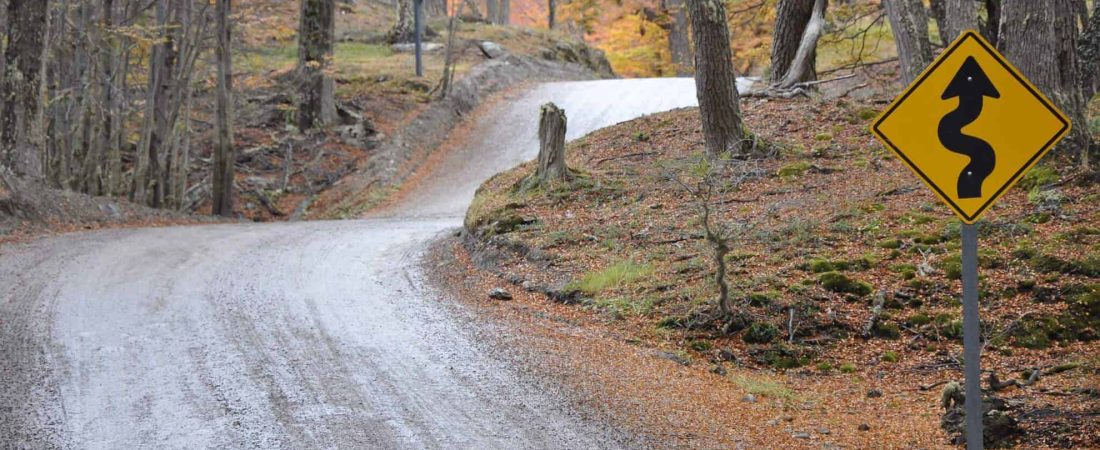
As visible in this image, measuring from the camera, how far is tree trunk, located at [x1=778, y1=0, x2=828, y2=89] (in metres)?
15.7

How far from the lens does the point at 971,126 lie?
473 cm

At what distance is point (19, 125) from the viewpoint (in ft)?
51.1

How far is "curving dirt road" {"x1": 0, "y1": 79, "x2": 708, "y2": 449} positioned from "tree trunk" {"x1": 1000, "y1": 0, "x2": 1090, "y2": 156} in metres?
6.41

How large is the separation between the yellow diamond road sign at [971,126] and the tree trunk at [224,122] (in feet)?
54.5

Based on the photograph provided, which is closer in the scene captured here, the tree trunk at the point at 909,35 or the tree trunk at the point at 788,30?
the tree trunk at the point at 909,35

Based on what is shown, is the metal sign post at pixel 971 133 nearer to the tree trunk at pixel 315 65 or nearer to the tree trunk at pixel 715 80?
the tree trunk at pixel 715 80

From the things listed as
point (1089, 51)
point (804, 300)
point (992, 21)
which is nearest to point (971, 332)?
point (804, 300)

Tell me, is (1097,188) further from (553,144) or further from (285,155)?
(285,155)

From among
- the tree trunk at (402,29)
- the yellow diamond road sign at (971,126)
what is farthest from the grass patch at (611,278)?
the tree trunk at (402,29)

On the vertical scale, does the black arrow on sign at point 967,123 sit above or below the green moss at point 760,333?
above

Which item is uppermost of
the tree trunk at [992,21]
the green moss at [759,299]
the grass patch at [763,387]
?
the tree trunk at [992,21]

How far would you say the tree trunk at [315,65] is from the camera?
79.6ft

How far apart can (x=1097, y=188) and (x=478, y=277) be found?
6.37 m

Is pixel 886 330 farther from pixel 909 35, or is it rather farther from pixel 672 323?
pixel 909 35
